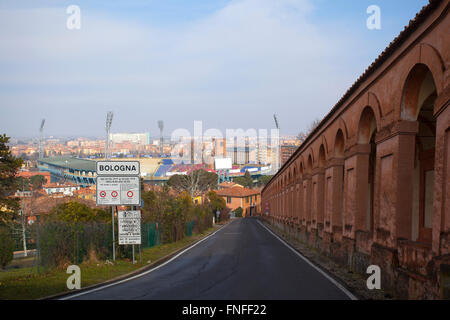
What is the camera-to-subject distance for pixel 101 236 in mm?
19922

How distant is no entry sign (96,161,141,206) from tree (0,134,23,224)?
15277mm

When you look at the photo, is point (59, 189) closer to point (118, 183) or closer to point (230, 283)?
point (118, 183)

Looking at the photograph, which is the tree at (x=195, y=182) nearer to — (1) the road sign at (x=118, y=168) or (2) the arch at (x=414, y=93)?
(1) the road sign at (x=118, y=168)

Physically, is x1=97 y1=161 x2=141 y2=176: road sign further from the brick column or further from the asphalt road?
the brick column

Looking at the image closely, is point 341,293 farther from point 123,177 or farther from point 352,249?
point 123,177

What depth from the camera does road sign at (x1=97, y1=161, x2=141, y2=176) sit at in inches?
735

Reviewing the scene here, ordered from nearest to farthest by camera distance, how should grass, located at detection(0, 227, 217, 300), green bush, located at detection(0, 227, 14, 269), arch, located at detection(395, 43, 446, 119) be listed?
arch, located at detection(395, 43, 446, 119) < grass, located at detection(0, 227, 217, 300) < green bush, located at detection(0, 227, 14, 269)

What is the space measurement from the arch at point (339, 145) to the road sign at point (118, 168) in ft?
28.8

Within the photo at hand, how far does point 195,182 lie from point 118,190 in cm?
7887

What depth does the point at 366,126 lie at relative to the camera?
1658cm

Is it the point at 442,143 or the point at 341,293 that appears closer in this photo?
the point at 442,143

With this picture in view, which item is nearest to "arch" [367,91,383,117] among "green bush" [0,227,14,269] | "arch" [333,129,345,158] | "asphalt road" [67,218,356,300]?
"arch" [333,129,345,158]
